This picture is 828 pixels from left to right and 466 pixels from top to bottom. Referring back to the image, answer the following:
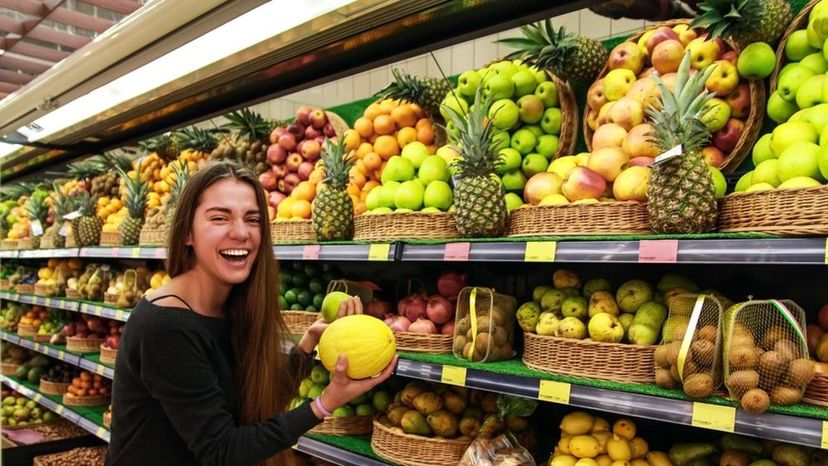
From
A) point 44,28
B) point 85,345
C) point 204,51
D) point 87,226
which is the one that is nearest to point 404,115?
point 204,51

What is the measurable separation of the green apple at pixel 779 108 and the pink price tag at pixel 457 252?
1.04 metres

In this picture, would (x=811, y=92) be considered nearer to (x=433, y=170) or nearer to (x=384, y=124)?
(x=433, y=170)

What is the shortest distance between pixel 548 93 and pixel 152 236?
2.62 metres

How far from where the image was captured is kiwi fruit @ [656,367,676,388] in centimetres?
164

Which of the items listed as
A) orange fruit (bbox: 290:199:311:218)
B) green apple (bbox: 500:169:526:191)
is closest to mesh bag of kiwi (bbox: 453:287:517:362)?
green apple (bbox: 500:169:526:191)

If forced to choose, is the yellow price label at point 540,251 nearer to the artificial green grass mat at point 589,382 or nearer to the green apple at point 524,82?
the artificial green grass mat at point 589,382

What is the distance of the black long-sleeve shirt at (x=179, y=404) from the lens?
55.7 inches

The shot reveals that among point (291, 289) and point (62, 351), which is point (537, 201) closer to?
point (291, 289)

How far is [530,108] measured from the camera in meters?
2.43

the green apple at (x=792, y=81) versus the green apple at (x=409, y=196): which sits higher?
the green apple at (x=792, y=81)

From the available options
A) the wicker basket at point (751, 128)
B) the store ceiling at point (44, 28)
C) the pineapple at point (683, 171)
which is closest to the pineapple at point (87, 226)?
the store ceiling at point (44, 28)

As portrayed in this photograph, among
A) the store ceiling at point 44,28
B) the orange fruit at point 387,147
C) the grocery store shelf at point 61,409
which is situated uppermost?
the store ceiling at point 44,28

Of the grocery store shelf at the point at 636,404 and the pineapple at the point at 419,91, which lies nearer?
the grocery store shelf at the point at 636,404

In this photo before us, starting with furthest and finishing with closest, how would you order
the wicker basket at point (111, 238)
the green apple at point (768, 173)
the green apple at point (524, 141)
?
1. the wicker basket at point (111, 238)
2. the green apple at point (524, 141)
3. the green apple at point (768, 173)
